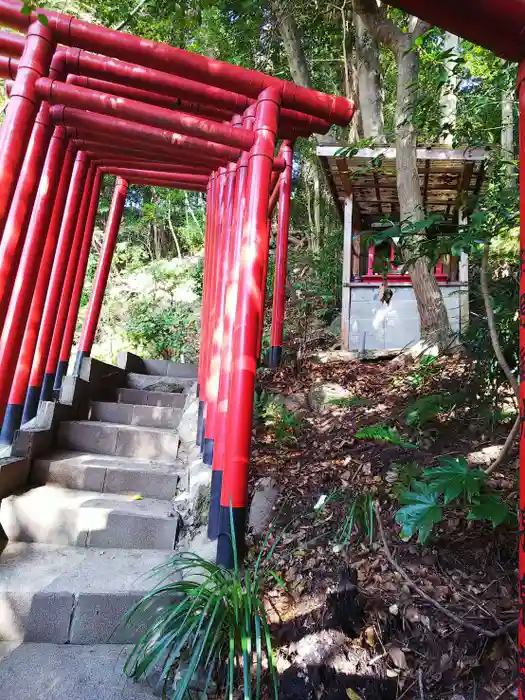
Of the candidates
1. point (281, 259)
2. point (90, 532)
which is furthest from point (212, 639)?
point (281, 259)

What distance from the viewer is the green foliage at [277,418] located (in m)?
4.42

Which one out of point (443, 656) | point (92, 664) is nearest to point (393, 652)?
point (443, 656)

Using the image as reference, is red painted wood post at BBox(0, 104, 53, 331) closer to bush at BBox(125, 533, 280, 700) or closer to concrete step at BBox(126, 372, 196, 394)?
bush at BBox(125, 533, 280, 700)

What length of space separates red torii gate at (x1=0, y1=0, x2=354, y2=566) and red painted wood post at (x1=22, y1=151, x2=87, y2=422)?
20 millimetres

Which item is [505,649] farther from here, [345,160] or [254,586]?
[345,160]

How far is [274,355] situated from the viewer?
6.27m

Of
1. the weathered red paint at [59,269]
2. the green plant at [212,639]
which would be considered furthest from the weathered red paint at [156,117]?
the green plant at [212,639]

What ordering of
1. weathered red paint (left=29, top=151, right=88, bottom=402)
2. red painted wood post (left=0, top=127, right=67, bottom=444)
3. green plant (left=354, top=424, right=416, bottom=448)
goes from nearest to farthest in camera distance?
red painted wood post (left=0, top=127, right=67, bottom=444) → green plant (left=354, top=424, right=416, bottom=448) → weathered red paint (left=29, top=151, right=88, bottom=402)

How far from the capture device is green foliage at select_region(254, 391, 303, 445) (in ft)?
14.5

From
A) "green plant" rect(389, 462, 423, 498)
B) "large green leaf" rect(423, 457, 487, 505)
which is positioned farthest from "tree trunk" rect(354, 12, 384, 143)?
"large green leaf" rect(423, 457, 487, 505)

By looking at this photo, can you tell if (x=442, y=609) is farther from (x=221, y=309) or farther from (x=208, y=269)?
(x=208, y=269)

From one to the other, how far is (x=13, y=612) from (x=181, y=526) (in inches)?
46.6

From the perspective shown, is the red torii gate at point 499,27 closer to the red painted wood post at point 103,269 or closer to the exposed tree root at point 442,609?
the exposed tree root at point 442,609

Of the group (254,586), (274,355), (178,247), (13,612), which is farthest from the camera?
(178,247)
